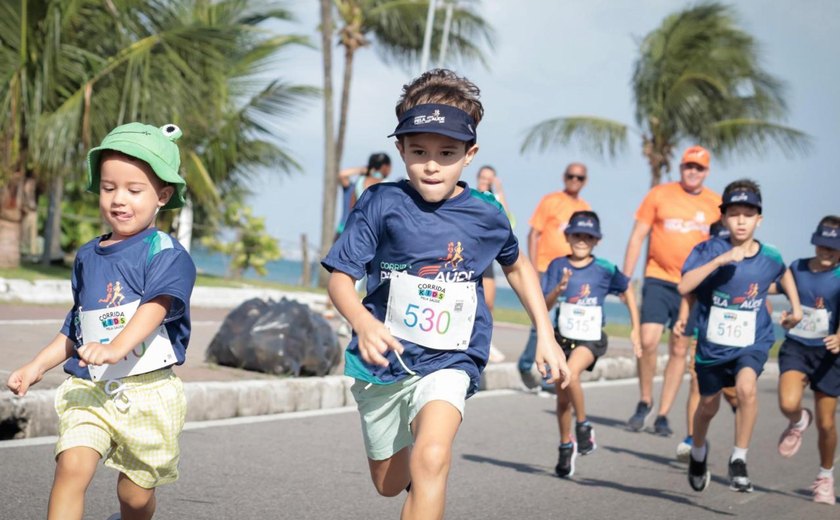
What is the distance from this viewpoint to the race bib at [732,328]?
23.6 ft

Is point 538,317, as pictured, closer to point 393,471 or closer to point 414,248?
point 414,248

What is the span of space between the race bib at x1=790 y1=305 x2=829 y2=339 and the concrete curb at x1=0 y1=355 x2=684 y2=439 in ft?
12.1

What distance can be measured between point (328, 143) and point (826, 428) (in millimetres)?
19644

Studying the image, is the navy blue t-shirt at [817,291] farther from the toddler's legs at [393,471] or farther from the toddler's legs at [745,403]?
the toddler's legs at [393,471]

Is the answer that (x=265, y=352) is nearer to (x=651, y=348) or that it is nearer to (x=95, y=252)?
(x=651, y=348)

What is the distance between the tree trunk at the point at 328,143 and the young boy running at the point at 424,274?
21.3 m

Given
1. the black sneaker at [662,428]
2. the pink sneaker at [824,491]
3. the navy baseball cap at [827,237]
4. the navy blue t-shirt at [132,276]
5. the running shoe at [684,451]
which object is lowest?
the black sneaker at [662,428]

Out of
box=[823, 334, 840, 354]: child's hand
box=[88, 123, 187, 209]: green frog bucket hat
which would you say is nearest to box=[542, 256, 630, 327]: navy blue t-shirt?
box=[823, 334, 840, 354]: child's hand

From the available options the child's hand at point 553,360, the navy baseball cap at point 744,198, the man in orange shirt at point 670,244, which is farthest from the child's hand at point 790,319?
the child's hand at point 553,360

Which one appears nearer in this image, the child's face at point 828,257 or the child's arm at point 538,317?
the child's arm at point 538,317

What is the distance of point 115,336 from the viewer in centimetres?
413

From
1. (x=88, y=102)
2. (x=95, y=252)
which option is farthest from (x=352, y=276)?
(x=88, y=102)

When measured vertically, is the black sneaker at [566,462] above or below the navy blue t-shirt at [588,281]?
below

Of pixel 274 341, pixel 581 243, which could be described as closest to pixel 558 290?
pixel 581 243
